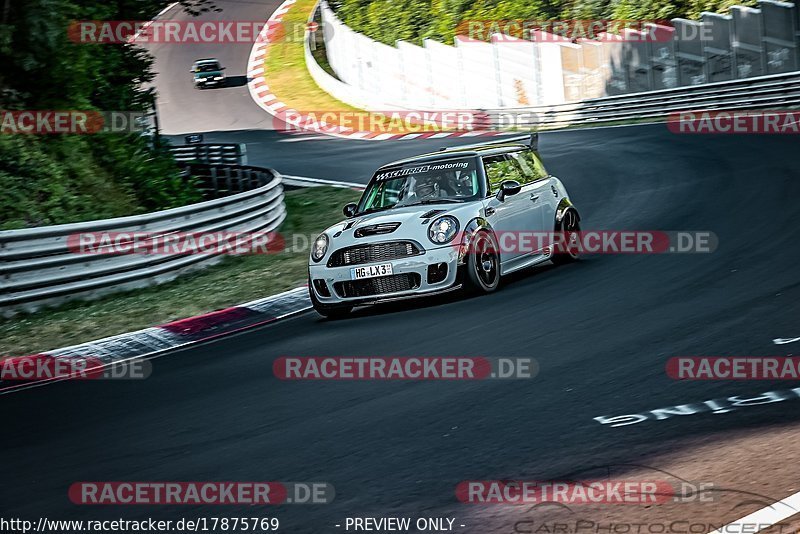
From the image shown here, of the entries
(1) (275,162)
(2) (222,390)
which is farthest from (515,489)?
(1) (275,162)

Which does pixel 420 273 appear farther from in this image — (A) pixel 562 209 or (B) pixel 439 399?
(B) pixel 439 399

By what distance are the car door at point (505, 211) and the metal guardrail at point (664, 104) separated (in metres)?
15.6

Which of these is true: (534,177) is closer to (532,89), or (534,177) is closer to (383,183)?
(383,183)

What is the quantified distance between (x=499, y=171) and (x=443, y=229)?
1.49m

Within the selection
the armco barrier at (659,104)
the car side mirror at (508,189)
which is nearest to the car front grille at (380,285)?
the car side mirror at (508,189)

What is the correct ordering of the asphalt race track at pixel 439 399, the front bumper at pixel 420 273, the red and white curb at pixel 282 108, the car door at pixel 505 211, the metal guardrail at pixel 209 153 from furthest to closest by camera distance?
the red and white curb at pixel 282 108 < the metal guardrail at pixel 209 153 < the car door at pixel 505 211 < the front bumper at pixel 420 273 < the asphalt race track at pixel 439 399

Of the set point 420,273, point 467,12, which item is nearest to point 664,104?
point 467,12

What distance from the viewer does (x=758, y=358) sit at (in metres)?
6.68

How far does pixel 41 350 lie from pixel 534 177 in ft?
17.9

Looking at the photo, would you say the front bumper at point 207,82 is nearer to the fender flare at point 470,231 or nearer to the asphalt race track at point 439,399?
the asphalt race track at point 439,399

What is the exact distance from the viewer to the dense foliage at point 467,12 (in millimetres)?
33594

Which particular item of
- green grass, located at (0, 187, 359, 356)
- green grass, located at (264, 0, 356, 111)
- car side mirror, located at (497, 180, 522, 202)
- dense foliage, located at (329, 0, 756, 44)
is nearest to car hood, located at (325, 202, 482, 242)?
car side mirror, located at (497, 180, 522, 202)

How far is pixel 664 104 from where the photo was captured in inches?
1126

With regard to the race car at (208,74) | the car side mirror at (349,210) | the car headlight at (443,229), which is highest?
the race car at (208,74)
